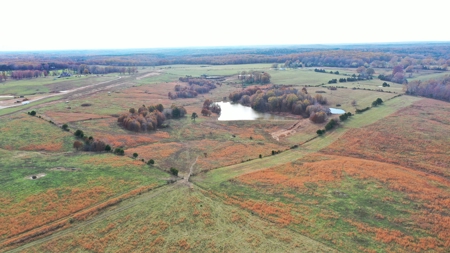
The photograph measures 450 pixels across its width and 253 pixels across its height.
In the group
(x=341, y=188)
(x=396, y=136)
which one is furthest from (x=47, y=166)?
(x=396, y=136)

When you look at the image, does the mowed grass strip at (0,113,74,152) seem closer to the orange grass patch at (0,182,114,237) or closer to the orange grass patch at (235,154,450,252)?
the orange grass patch at (0,182,114,237)

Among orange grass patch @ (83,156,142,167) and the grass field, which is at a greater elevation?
the grass field

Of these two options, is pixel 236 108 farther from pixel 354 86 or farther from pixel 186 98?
pixel 354 86

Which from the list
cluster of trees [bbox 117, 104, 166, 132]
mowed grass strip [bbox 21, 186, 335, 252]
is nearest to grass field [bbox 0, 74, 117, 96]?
cluster of trees [bbox 117, 104, 166, 132]

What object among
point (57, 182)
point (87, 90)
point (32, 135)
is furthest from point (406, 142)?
point (87, 90)

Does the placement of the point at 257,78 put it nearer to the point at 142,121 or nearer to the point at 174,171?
the point at 142,121

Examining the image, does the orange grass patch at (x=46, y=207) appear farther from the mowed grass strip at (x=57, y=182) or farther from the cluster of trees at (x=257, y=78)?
the cluster of trees at (x=257, y=78)
